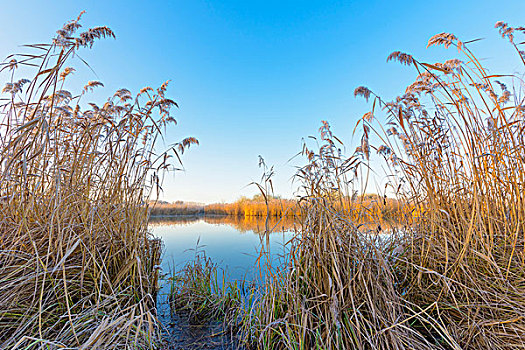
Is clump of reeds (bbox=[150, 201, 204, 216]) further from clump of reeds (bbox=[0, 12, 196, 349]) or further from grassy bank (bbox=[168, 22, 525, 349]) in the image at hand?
grassy bank (bbox=[168, 22, 525, 349])

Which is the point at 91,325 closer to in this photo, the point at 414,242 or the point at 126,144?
the point at 126,144

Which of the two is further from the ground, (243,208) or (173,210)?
(243,208)

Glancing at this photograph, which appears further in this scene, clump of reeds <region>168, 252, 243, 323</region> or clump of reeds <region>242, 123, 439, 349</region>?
clump of reeds <region>168, 252, 243, 323</region>

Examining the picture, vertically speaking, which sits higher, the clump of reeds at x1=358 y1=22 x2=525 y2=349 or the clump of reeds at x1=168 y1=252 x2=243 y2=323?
the clump of reeds at x1=358 y1=22 x2=525 y2=349

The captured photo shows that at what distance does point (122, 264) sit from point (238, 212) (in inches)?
772

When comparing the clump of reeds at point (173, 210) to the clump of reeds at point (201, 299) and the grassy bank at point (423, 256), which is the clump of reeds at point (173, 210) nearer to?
the clump of reeds at point (201, 299)

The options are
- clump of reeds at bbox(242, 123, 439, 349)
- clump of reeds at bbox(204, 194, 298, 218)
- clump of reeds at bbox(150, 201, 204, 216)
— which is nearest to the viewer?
clump of reeds at bbox(242, 123, 439, 349)

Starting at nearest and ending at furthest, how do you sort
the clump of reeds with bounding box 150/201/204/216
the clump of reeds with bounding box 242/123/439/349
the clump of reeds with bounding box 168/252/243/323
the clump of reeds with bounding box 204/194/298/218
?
the clump of reeds with bounding box 242/123/439/349 < the clump of reeds with bounding box 168/252/243/323 < the clump of reeds with bounding box 204/194/298/218 < the clump of reeds with bounding box 150/201/204/216

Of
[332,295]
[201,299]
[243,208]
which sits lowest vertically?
[201,299]

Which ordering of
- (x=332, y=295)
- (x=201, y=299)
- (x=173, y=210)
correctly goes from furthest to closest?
(x=173, y=210), (x=201, y=299), (x=332, y=295)

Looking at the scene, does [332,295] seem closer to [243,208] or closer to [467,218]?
[467,218]

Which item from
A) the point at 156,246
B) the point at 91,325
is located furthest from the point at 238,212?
the point at 91,325

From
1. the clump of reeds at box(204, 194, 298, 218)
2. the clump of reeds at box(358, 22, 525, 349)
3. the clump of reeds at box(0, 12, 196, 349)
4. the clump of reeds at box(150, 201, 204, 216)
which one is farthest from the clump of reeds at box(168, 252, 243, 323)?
the clump of reeds at box(150, 201, 204, 216)

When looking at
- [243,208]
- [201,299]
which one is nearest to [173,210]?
[243,208]
